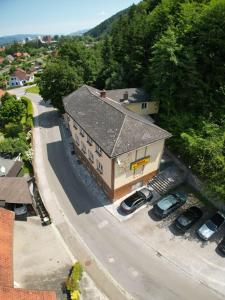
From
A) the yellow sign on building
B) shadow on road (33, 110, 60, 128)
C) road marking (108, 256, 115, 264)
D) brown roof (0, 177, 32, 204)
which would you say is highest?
the yellow sign on building

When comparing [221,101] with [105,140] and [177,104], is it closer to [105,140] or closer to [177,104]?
[177,104]

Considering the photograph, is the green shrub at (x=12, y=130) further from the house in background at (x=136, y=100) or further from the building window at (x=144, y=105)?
the building window at (x=144, y=105)

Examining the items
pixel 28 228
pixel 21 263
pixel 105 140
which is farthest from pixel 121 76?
pixel 21 263

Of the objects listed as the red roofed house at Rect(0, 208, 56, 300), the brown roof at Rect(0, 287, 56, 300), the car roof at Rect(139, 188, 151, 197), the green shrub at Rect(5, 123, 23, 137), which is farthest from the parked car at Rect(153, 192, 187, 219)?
the green shrub at Rect(5, 123, 23, 137)

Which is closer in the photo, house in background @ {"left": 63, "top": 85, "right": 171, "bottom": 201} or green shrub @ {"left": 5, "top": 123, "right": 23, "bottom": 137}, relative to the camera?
house in background @ {"left": 63, "top": 85, "right": 171, "bottom": 201}

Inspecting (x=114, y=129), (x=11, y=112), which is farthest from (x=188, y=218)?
(x=11, y=112)

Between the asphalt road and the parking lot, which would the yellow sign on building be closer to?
the parking lot

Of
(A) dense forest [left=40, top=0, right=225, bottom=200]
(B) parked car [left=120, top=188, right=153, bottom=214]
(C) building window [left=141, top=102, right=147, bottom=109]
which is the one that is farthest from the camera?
(C) building window [left=141, top=102, right=147, bottom=109]

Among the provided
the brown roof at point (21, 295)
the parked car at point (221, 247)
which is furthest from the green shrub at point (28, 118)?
the parked car at point (221, 247)

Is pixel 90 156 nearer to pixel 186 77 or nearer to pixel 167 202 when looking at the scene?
pixel 167 202
